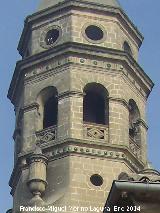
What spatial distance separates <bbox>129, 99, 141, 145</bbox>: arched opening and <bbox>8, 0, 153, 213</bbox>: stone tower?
0.04 metres

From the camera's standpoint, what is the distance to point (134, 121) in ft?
97.7

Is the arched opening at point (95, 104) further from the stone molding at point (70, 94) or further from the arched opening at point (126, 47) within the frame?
the arched opening at point (126, 47)

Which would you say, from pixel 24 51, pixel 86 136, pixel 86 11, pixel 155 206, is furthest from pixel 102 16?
pixel 155 206

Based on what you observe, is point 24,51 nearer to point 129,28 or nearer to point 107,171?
point 129,28

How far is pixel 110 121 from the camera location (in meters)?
28.1

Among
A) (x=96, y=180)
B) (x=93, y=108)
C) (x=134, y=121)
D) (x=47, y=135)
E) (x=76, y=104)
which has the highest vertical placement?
(x=93, y=108)

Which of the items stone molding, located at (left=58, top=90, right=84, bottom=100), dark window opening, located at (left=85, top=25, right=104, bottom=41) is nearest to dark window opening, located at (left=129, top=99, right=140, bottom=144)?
stone molding, located at (left=58, top=90, right=84, bottom=100)

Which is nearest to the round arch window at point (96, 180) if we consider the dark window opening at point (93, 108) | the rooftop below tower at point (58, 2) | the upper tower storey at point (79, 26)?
the dark window opening at point (93, 108)

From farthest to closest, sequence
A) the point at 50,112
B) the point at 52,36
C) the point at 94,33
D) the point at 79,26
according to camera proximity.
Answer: the point at 52,36 < the point at 94,33 < the point at 79,26 < the point at 50,112

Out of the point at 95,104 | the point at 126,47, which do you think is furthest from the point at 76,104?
the point at 126,47

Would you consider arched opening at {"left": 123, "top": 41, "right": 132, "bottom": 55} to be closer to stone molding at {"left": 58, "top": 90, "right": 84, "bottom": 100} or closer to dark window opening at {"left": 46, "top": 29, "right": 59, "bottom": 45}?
dark window opening at {"left": 46, "top": 29, "right": 59, "bottom": 45}

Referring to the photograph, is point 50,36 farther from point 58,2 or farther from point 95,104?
point 95,104

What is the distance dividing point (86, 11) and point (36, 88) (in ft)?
11.9

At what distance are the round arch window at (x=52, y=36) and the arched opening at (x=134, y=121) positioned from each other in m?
3.59
